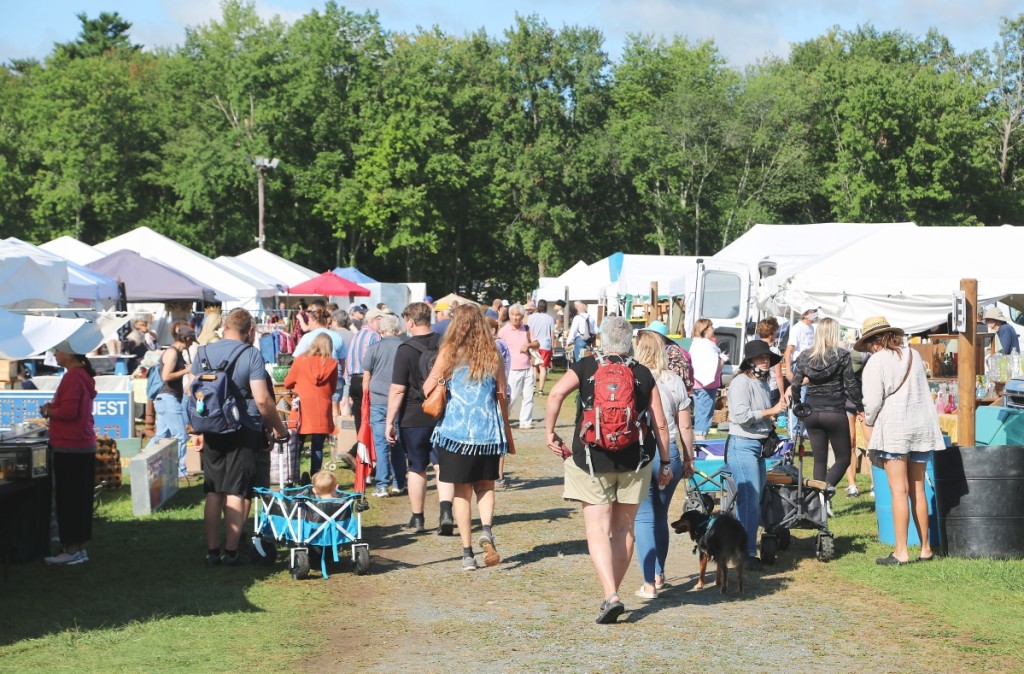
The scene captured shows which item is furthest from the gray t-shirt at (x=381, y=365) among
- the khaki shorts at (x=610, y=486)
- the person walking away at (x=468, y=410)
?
the khaki shorts at (x=610, y=486)

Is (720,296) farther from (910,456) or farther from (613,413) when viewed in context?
(613,413)

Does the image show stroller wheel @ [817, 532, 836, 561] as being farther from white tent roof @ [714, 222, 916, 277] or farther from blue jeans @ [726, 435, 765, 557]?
white tent roof @ [714, 222, 916, 277]

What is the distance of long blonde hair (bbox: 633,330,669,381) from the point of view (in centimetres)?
761

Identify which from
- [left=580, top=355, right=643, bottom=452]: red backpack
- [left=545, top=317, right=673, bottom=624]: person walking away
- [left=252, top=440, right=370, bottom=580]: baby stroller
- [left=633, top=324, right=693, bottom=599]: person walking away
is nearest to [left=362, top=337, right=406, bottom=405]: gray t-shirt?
[left=252, top=440, right=370, bottom=580]: baby stroller

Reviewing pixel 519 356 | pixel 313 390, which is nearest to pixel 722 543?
pixel 313 390

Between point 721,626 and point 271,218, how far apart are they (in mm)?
55094

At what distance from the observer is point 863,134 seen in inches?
2249

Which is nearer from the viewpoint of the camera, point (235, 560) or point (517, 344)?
point (235, 560)

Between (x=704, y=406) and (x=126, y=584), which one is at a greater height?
(x=704, y=406)

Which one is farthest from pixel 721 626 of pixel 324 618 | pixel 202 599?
pixel 202 599

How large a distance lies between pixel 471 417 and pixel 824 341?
11.5ft

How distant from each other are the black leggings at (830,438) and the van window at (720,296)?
566 inches

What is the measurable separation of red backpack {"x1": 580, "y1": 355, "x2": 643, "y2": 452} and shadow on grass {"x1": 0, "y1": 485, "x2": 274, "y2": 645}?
7.98 feet

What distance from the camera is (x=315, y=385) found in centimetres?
1170
